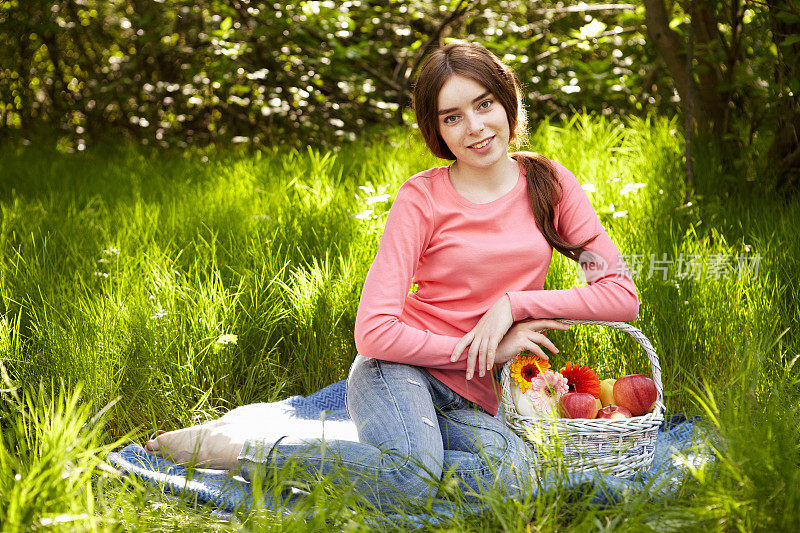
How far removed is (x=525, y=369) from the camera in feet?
6.64

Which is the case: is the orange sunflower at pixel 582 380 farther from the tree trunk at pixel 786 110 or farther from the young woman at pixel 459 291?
the tree trunk at pixel 786 110

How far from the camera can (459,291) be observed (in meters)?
2.18

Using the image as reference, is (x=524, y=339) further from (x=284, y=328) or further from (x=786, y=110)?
(x=786, y=110)

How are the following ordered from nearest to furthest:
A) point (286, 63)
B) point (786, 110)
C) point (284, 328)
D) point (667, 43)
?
point (284, 328) < point (786, 110) < point (667, 43) < point (286, 63)

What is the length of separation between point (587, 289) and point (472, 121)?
1.85 feet

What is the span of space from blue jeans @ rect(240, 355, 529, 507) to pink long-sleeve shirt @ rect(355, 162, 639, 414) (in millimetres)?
84

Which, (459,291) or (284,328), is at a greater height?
(459,291)

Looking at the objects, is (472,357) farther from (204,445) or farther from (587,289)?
(204,445)

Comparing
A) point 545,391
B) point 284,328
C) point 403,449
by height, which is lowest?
point 284,328

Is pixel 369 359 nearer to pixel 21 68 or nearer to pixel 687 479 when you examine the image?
pixel 687 479

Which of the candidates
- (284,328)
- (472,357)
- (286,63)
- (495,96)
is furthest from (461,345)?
(286,63)

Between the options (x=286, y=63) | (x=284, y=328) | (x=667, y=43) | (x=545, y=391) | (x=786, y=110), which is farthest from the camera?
(x=286, y=63)

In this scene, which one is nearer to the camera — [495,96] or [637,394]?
[637,394]

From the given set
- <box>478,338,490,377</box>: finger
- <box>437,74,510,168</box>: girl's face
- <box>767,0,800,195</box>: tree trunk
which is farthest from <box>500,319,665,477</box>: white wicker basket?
<box>767,0,800,195</box>: tree trunk
